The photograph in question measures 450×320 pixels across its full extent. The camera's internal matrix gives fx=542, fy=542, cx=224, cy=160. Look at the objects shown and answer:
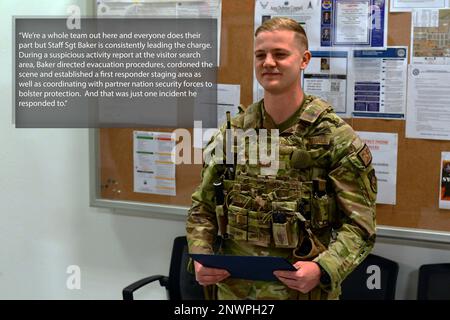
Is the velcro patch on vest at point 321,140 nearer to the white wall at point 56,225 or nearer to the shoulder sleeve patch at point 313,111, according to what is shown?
the shoulder sleeve patch at point 313,111

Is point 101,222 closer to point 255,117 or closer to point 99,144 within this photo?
point 99,144

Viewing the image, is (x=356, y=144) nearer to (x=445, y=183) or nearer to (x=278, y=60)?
(x=278, y=60)

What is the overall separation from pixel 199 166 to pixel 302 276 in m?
1.04

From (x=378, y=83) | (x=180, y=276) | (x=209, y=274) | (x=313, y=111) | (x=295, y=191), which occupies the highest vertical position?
(x=378, y=83)

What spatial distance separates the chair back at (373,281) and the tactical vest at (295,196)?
53 centimetres

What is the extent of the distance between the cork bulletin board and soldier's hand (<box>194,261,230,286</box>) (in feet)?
2.65

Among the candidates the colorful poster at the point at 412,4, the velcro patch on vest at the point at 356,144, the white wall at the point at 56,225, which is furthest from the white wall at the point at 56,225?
the colorful poster at the point at 412,4

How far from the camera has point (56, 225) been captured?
273cm

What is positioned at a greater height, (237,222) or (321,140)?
(321,140)

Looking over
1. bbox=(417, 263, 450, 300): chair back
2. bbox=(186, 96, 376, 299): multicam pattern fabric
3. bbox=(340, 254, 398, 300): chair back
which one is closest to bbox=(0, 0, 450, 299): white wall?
bbox=(340, 254, 398, 300): chair back

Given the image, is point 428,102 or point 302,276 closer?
point 302,276

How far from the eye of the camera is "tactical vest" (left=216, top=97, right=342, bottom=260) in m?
1.52

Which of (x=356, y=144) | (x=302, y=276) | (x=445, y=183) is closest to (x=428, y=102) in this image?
(x=445, y=183)

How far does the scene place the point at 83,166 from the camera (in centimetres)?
262
